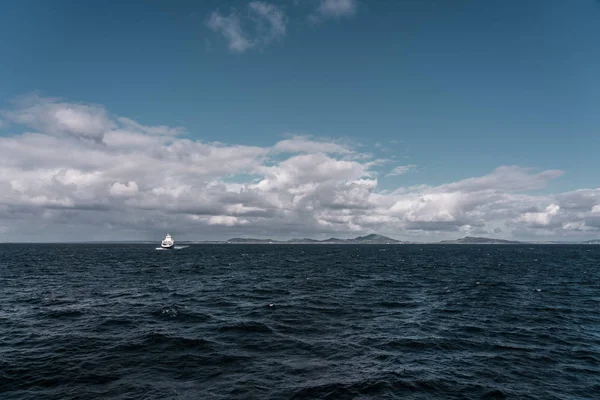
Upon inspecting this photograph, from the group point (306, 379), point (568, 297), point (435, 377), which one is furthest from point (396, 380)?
point (568, 297)

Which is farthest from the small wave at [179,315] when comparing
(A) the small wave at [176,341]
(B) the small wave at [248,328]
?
(A) the small wave at [176,341]

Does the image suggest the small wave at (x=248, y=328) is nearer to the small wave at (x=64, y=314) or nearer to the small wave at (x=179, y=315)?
the small wave at (x=179, y=315)

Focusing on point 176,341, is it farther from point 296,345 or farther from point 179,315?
point 296,345

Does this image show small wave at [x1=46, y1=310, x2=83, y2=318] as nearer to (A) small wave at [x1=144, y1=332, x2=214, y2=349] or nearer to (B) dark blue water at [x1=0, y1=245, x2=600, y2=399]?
(B) dark blue water at [x1=0, y1=245, x2=600, y2=399]

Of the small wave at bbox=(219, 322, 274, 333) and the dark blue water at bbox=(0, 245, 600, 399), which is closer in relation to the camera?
the dark blue water at bbox=(0, 245, 600, 399)

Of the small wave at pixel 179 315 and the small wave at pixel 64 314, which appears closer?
the small wave at pixel 179 315

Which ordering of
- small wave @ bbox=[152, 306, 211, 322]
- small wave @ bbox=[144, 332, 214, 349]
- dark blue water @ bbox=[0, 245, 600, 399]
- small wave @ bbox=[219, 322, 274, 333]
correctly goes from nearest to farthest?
1. dark blue water @ bbox=[0, 245, 600, 399]
2. small wave @ bbox=[144, 332, 214, 349]
3. small wave @ bbox=[219, 322, 274, 333]
4. small wave @ bbox=[152, 306, 211, 322]

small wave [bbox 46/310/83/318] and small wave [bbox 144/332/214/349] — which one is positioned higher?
small wave [bbox 46/310/83/318]

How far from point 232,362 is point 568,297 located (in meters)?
56.4

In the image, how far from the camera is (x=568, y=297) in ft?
179

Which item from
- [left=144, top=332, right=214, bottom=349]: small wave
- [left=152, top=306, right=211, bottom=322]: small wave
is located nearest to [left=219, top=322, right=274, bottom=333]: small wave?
[left=144, top=332, right=214, bottom=349]: small wave

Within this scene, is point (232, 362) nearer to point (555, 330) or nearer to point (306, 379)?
point (306, 379)

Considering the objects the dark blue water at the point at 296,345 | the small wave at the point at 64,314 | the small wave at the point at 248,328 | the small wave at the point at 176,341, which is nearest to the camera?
the dark blue water at the point at 296,345

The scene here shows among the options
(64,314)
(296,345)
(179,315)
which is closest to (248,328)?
(296,345)
